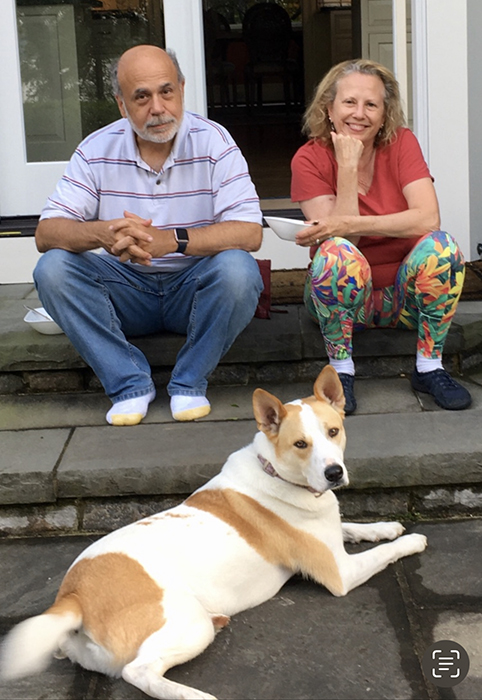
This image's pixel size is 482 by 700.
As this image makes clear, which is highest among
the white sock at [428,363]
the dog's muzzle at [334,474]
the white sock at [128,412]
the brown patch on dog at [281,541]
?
the white sock at [428,363]

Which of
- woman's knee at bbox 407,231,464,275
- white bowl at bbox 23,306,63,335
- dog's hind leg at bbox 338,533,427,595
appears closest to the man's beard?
white bowl at bbox 23,306,63,335

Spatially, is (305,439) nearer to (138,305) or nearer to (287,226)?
(287,226)

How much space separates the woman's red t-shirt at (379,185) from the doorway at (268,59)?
21.7 feet

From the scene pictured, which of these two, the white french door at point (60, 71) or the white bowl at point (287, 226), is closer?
the white bowl at point (287, 226)

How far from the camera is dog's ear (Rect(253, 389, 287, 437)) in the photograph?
2.33 metres

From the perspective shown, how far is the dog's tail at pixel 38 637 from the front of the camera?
73.0 inches

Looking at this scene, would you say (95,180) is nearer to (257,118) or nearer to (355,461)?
(355,461)

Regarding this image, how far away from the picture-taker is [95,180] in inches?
131

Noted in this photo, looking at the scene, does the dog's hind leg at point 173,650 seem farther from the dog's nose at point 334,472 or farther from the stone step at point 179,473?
the stone step at point 179,473

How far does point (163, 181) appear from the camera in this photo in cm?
332

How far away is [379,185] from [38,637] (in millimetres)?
2213

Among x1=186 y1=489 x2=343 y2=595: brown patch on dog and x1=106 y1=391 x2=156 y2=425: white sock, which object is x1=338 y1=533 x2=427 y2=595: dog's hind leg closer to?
x1=186 y1=489 x2=343 y2=595: brown patch on dog

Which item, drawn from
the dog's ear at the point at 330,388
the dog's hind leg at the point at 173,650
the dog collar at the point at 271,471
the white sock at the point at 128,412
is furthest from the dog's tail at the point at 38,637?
the white sock at the point at 128,412

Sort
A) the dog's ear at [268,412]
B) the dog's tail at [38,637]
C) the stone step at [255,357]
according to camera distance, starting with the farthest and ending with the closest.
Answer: the stone step at [255,357]
the dog's ear at [268,412]
the dog's tail at [38,637]
